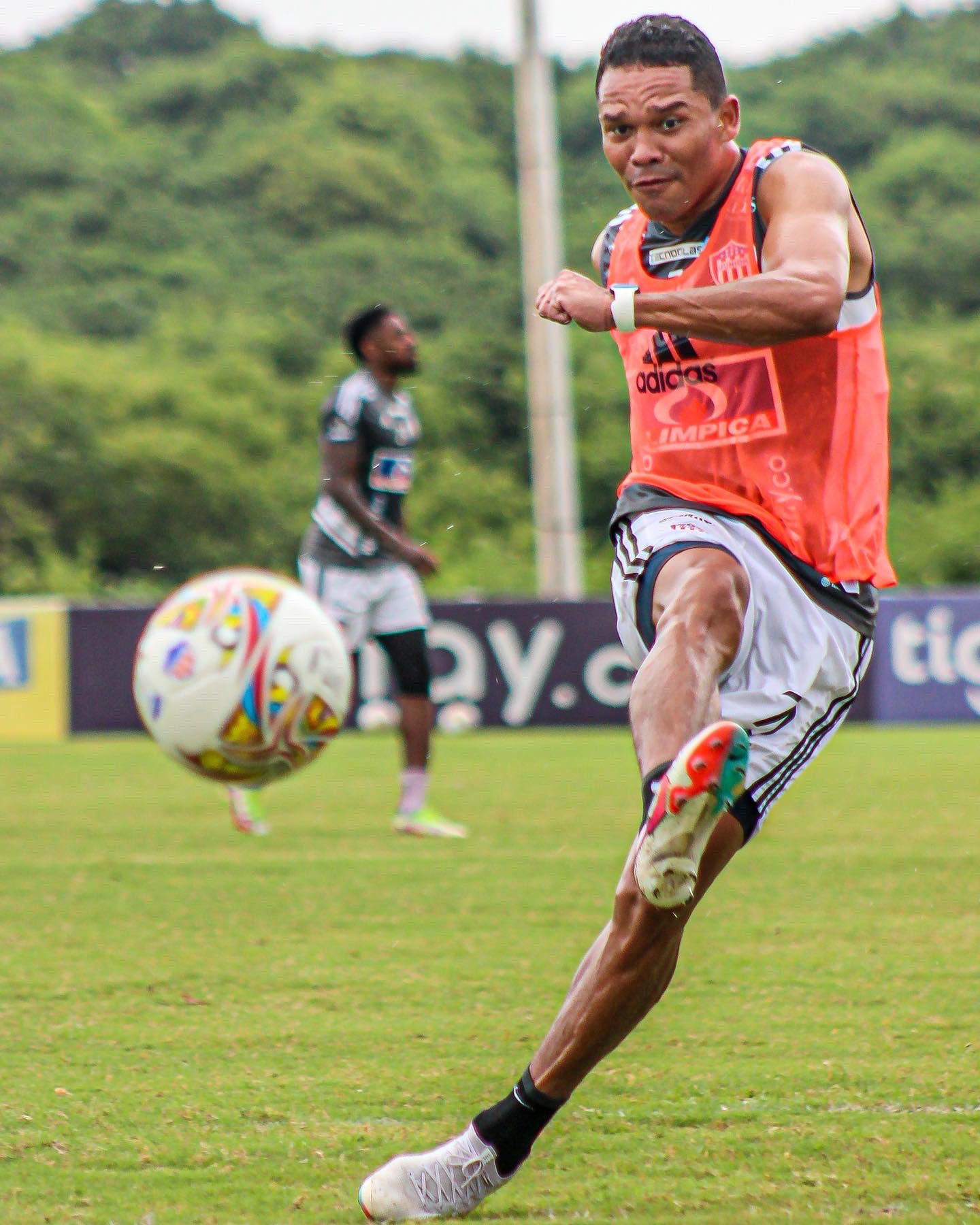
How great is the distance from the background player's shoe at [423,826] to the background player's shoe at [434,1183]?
522 centimetres

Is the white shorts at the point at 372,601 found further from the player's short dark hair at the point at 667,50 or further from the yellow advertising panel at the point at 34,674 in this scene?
the yellow advertising panel at the point at 34,674

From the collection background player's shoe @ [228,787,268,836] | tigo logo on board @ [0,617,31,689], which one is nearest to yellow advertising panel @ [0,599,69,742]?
tigo logo on board @ [0,617,31,689]

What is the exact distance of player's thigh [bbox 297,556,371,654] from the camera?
8406 mm

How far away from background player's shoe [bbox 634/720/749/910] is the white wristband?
2.37ft

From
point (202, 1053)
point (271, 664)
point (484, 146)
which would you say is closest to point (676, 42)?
point (202, 1053)

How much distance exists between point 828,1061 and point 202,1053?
4.44ft

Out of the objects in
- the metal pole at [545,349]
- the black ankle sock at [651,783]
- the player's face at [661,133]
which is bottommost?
the black ankle sock at [651,783]

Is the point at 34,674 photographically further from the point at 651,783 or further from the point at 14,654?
the point at 651,783

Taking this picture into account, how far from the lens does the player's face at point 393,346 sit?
8.16 m

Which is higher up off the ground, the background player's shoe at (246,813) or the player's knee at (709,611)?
the player's knee at (709,611)

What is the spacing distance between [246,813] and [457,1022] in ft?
14.0

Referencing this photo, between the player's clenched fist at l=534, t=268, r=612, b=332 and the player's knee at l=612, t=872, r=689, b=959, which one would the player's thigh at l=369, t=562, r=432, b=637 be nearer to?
the player's clenched fist at l=534, t=268, r=612, b=332

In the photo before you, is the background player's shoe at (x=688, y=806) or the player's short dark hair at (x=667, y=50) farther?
the player's short dark hair at (x=667, y=50)

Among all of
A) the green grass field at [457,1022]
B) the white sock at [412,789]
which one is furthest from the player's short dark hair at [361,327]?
the green grass field at [457,1022]
